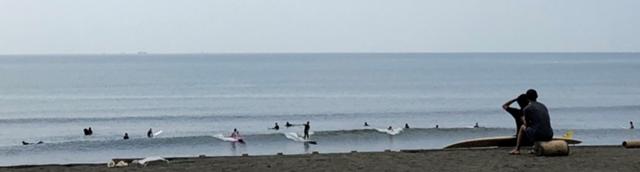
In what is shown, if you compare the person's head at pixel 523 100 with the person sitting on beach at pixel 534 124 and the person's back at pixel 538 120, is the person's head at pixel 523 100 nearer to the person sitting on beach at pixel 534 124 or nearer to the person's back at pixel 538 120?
the person sitting on beach at pixel 534 124

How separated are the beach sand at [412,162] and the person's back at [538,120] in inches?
17.3

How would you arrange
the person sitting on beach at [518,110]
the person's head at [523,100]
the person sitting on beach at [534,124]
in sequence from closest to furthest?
the person sitting on beach at [534,124]
the person's head at [523,100]
the person sitting on beach at [518,110]

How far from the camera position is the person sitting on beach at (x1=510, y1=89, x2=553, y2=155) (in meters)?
14.1

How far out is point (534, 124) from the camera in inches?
567

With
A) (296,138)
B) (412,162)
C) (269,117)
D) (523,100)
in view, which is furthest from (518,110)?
(269,117)

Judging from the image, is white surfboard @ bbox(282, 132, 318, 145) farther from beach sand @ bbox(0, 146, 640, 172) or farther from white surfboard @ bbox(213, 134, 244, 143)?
beach sand @ bbox(0, 146, 640, 172)

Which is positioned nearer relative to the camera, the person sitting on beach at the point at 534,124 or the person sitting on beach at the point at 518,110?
the person sitting on beach at the point at 534,124

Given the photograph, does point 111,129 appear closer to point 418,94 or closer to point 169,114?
point 169,114

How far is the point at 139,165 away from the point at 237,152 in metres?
17.8

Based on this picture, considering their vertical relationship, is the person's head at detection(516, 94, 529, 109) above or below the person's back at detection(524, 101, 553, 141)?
above

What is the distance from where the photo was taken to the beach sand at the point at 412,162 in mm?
13180

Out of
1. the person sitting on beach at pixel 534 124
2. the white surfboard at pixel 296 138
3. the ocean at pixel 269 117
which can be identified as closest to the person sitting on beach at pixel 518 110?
the person sitting on beach at pixel 534 124

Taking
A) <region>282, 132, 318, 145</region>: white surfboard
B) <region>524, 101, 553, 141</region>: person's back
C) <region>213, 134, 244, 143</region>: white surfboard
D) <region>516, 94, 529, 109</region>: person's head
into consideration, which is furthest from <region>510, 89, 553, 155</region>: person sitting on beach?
<region>213, 134, 244, 143</region>: white surfboard

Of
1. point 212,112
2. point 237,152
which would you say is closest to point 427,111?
point 212,112
